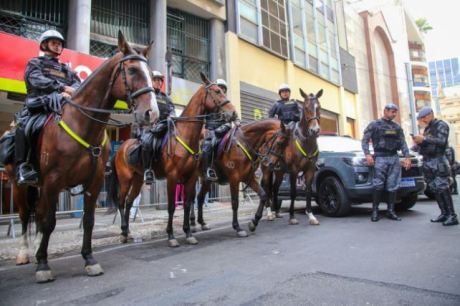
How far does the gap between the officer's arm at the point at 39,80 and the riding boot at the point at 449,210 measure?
Answer: 21.8ft

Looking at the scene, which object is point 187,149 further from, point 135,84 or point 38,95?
point 38,95

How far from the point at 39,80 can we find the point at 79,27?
730 centimetres

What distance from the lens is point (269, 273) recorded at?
12.2 feet

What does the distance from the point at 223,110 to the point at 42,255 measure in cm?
329

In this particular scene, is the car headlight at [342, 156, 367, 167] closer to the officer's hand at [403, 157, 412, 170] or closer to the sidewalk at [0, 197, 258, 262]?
the officer's hand at [403, 157, 412, 170]

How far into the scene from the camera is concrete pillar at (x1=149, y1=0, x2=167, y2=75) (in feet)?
40.9

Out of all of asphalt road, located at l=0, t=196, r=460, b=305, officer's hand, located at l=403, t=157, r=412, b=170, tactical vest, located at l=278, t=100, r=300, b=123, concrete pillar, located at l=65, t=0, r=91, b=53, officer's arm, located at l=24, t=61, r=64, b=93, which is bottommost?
asphalt road, located at l=0, t=196, r=460, b=305

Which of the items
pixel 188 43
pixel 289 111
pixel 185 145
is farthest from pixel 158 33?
pixel 185 145

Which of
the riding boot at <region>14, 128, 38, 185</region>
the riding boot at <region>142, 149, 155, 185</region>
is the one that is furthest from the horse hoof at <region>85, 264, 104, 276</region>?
the riding boot at <region>142, 149, 155, 185</region>

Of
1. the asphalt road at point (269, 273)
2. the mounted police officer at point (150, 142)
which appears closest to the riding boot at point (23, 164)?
the asphalt road at point (269, 273)

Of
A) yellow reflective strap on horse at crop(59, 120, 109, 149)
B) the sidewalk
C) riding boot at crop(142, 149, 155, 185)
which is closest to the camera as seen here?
yellow reflective strap on horse at crop(59, 120, 109, 149)

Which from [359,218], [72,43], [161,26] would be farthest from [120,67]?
[161,26]

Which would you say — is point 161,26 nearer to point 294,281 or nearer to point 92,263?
point 92,263

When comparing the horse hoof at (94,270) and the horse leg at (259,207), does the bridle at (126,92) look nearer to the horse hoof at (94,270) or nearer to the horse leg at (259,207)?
the horse hoof at (94,270)
